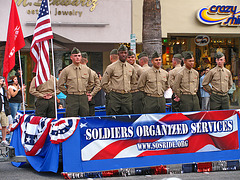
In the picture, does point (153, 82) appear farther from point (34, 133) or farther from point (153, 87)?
point (34, 133)

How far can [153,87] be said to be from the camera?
407 inches

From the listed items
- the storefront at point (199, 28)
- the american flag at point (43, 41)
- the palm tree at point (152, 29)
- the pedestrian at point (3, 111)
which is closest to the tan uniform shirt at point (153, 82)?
the american flag at point (43, 41)

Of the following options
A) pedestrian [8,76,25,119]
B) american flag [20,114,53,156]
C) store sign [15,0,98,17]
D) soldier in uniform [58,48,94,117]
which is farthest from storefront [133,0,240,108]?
american flag [20,114,53,156]

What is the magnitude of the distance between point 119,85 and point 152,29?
6.29 metres

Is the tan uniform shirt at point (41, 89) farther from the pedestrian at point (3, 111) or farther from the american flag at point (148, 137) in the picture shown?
the american flag at point (148, 137)

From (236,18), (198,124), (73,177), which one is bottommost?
(73,177)

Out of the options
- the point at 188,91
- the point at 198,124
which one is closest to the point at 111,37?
the point at 188,91

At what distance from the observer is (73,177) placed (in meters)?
8.27

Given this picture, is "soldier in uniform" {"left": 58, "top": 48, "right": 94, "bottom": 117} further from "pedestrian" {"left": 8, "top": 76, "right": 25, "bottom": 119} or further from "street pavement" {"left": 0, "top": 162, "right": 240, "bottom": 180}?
"pedestrian" {"left": 8, "top": 76, "right": 25, "bottom": 119}

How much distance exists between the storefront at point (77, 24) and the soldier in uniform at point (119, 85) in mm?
10798

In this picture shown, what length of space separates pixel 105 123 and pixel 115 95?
170 cm

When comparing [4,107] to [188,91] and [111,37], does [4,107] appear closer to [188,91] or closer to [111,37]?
[188,91]

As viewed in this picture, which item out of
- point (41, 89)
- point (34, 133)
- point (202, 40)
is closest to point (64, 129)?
point (34, 133)

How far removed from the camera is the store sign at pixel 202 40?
24.1m
